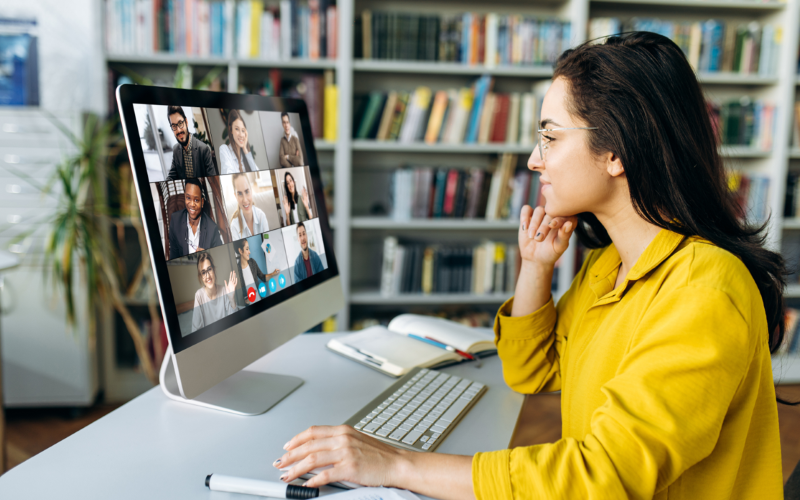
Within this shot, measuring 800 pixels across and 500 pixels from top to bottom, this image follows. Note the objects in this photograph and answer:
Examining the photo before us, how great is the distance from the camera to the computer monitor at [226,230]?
29.9 inches

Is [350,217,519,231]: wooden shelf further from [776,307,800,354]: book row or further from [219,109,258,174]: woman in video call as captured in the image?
[219,109,258,174]: woman in video call

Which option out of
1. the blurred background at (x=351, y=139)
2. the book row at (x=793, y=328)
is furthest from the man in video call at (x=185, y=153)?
the book row at (x=793, y=328)

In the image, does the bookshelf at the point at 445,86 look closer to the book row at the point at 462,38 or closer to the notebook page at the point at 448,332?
the book row at the point at 462,38

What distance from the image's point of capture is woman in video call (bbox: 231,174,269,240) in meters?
0.88

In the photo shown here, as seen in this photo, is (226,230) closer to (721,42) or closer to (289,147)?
(289,147)

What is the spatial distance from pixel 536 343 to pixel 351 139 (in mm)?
1837

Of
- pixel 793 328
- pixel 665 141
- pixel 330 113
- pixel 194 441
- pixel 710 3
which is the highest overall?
pixel 710 3

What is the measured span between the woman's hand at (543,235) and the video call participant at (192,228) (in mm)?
577

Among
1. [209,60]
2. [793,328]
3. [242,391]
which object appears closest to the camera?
[242,391]

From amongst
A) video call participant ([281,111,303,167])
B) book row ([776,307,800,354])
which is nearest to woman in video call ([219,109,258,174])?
video call participant ([281,111,303,167])

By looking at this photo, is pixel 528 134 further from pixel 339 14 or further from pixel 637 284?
pixel 637 284

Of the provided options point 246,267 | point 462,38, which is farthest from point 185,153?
point 462,38

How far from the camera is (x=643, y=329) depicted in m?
0.69

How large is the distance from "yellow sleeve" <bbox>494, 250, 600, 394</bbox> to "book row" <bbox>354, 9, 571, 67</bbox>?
72.1 inches
